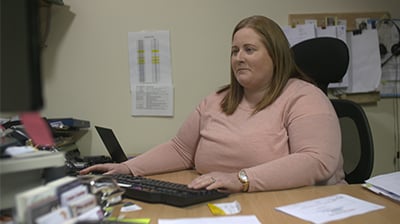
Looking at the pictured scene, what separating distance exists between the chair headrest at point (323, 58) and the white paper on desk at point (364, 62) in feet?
1.68

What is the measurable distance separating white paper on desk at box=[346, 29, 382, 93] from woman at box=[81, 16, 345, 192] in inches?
30.5

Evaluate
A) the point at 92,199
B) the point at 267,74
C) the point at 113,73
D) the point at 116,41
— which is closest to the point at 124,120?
the point at 113,73

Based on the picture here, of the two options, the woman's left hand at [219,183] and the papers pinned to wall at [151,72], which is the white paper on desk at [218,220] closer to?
the woman's left hand at [219,183]

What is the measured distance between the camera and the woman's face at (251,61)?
1.62 meters

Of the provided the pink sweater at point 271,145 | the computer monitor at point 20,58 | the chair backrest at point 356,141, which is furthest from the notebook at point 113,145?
the computer monitor at point 20,58

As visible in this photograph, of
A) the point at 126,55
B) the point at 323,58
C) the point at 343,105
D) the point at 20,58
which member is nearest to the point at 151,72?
the point at 126,55

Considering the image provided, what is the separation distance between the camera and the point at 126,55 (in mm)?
2365

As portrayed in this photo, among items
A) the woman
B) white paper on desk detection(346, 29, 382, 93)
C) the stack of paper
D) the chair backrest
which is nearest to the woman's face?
the woman

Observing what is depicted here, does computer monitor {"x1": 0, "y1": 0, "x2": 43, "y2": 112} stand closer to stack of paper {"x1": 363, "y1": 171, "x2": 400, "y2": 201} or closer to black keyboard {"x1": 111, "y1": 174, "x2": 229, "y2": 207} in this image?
black keyboard {"x1": 111, "y1": 174, "x2": 229, "y2": 207}

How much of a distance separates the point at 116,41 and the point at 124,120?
475mm

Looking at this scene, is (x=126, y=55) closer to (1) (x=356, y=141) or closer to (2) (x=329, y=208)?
(1) (x=356, y=141)

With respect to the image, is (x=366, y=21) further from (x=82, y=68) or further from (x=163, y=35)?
(x=82, y=68)

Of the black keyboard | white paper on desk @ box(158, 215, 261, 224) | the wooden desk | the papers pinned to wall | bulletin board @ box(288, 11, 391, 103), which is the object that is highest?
bulletin board @ box(288, 11, 391, 103)

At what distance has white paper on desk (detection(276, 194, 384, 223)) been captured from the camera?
39.9 inches
